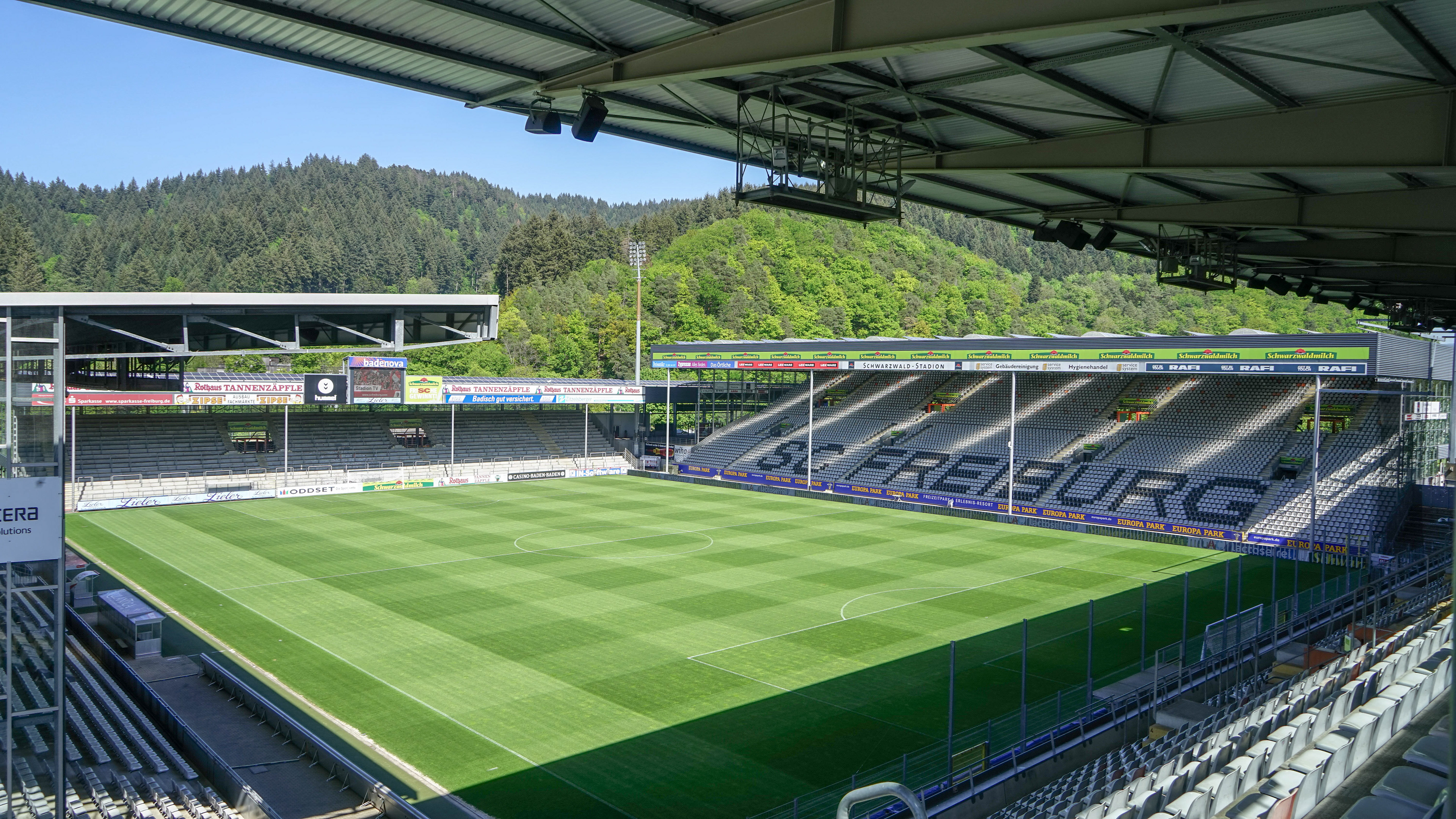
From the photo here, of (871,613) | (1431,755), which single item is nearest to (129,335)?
(1431,755)

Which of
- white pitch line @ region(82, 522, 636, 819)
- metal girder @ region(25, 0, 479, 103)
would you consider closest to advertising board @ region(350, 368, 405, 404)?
white pitch line @ region(82, 522, 636, 819)

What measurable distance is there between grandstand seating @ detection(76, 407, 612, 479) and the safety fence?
35.6 m

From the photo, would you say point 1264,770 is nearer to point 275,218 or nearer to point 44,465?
point 44,465

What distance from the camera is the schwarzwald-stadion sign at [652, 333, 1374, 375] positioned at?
103 feet

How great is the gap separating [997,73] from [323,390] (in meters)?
39.6

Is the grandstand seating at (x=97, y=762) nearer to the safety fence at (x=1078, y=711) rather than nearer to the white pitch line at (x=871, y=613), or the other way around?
the safety fence at (x=1078, y=711)

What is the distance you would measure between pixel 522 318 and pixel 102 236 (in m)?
41.7

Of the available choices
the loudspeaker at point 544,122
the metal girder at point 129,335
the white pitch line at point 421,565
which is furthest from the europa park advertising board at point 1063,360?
the metal girder at point 129,335

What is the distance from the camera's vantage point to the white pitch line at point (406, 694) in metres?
12.8

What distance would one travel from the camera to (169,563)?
2675cm

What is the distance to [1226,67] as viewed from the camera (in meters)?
7.73

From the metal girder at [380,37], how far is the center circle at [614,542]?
2064 centimetres

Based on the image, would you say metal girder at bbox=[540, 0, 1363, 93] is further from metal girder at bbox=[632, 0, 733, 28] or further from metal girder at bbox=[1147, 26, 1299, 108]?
metal girder at bbox=[1147, 26, 1299, 108]

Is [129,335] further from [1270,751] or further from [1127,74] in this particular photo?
[1270,751]
